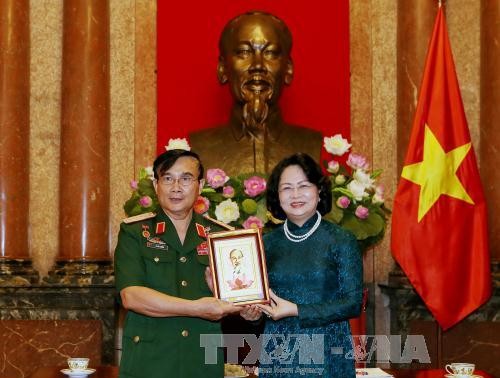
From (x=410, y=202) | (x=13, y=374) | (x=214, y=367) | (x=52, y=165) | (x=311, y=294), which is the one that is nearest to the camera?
(x=311, y=294)

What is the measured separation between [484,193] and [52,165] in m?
2.95

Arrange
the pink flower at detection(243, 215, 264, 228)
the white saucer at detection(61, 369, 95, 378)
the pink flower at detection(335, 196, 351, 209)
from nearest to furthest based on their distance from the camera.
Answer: the white saucer at detection(61, 369, 95, 378), the pink flower at detection(243, 215, 264, 228), the pink flower at detection(335, 196, 351, 209)

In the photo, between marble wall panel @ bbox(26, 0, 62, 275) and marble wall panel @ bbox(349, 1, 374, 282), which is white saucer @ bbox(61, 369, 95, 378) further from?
marble wall panel @ bbox(349, 1, 374, 282)

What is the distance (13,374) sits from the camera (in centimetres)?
540

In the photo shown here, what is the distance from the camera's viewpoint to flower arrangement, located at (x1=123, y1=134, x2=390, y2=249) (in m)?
4.25

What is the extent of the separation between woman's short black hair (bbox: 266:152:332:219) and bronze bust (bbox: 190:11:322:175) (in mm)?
2292

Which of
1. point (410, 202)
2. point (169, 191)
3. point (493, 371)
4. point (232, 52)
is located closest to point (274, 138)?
point (232, 52)

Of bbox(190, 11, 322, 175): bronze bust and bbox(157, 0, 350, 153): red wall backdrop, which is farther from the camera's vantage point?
bbox(157, 0, 350, 153): red wall backdrop

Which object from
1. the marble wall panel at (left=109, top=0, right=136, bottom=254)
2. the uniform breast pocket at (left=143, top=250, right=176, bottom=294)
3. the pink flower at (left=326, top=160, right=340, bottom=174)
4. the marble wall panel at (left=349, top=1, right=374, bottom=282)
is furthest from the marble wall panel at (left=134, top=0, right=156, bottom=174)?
the uniform breast pocket at (left=143, top=250, right=176, bottom=294)

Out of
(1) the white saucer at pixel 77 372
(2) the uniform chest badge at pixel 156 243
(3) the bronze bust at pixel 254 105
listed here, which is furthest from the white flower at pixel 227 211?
(2) the uniform chest badge at pixel 156 243

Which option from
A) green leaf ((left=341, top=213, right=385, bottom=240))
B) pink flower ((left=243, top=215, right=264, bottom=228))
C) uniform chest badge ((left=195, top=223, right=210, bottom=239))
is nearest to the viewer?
uniform chest badge ((left=195, top=223, right=210, bottom=239))

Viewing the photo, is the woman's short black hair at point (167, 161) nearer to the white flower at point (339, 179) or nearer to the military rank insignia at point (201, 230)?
the military rank insignia at point (201, 230)

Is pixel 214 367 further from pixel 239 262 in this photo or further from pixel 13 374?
pixel 13 374

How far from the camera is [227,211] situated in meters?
4.18
